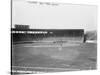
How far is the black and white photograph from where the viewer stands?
1163mm

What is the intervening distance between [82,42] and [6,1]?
0.69 metres

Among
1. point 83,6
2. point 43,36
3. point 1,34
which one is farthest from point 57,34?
point 1,34

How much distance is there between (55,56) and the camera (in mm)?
1212

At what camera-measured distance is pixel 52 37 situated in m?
1.20

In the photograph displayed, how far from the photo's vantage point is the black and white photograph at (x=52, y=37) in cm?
116

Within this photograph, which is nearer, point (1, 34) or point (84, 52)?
point (1, 34)

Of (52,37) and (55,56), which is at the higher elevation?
(52,37)

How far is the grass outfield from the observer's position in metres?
1.17

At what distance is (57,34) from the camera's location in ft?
3.96

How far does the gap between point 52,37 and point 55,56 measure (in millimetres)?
157

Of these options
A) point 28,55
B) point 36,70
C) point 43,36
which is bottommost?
point 36,70

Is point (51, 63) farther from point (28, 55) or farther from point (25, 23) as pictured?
point (25, 23)

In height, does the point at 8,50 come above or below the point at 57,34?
below

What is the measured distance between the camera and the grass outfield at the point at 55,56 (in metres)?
1.17
